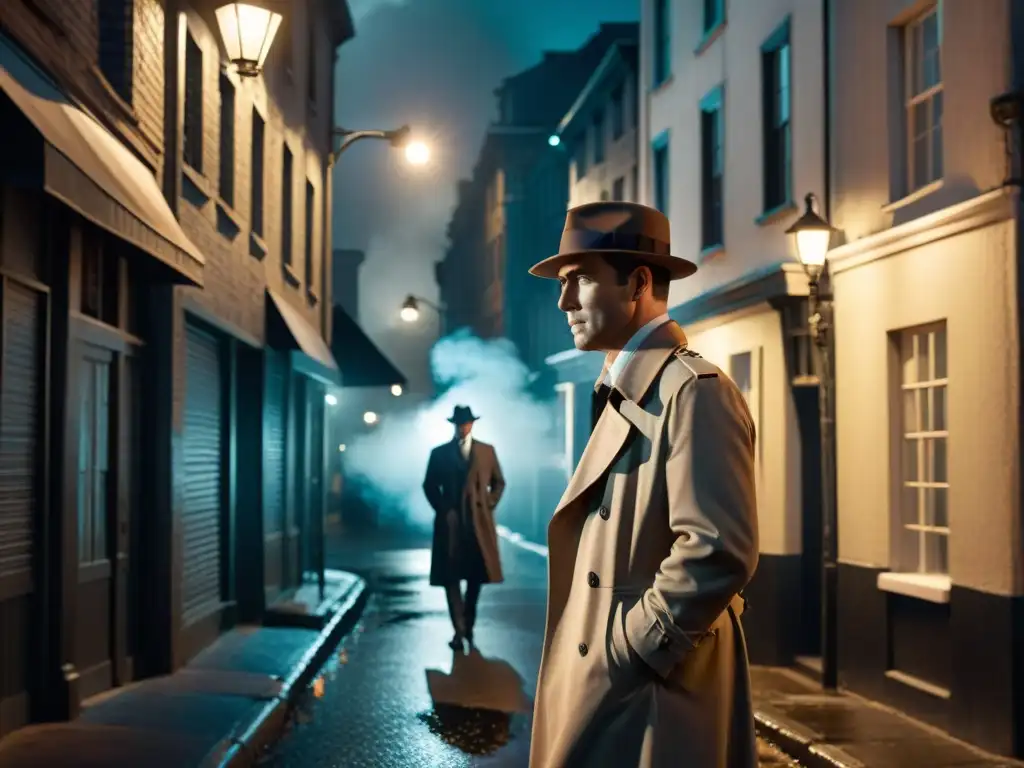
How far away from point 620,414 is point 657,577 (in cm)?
44

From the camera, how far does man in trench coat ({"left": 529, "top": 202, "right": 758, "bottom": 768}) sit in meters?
2.99

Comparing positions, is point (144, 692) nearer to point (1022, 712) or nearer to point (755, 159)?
point (1022, 712)

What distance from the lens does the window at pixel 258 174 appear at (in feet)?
53.7

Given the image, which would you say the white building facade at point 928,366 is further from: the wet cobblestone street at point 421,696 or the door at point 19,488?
the door at point 19,488

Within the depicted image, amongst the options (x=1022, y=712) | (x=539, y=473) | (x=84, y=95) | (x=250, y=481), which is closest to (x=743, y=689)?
(x=1022, y=712)

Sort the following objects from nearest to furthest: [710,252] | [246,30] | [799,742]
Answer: [799,742] → [246,30] → [710,252]

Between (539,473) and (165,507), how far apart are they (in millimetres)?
22902

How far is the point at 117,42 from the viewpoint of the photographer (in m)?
10.1

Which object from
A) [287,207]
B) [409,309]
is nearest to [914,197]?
[287,207]

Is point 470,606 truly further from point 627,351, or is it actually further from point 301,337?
point 627,351

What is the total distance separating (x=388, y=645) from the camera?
44.0 feet

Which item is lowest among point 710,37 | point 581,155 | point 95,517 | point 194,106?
point 95,517

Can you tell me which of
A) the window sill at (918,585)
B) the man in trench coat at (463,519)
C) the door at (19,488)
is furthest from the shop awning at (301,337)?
the window sill at (918,585)

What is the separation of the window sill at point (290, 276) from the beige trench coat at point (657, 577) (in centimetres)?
1557
